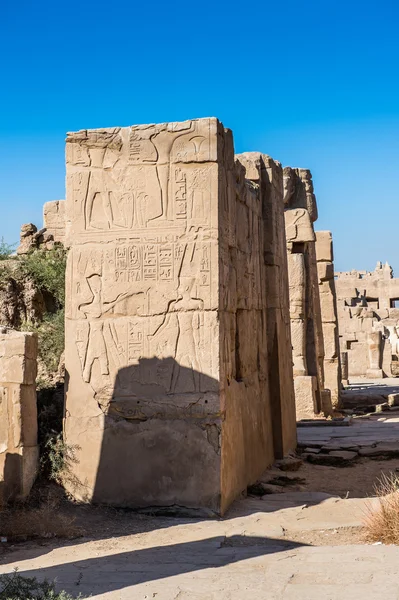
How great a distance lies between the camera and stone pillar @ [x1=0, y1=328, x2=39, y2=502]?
6508 millimetres

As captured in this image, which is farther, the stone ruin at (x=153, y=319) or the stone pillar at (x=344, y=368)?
the stone pillar at (x=344, y=368)

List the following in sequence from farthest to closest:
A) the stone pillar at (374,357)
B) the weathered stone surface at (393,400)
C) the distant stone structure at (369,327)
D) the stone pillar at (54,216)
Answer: the distant stone structure at (369,327)
the stone pillar at (374,357)
the weathered stone surface at (393,400)
the stone pillar at (54,216)

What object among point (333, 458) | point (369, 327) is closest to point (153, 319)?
point (333, 458)

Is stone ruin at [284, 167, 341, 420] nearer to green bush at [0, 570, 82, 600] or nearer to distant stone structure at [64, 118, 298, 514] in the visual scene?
distant stone structure at [64, 118, 298, 514]

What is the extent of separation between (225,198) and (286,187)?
731cm

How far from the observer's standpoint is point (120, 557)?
5348 millimetres

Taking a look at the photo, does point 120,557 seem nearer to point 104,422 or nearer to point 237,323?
point 104,422

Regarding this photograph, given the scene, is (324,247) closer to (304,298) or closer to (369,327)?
(304,298)

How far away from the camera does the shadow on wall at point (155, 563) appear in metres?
4.71

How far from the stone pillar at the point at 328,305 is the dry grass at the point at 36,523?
10.8 metres

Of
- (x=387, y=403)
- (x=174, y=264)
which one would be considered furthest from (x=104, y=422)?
(x=387, y=403)

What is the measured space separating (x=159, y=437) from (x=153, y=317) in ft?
3.57

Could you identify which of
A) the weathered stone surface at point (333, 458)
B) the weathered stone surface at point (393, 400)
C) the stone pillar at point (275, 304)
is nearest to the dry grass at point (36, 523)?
the stone pillar at point (275, 304)

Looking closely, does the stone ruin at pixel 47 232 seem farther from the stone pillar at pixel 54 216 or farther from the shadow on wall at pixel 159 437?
the shadow on wall at pixel 159 437
